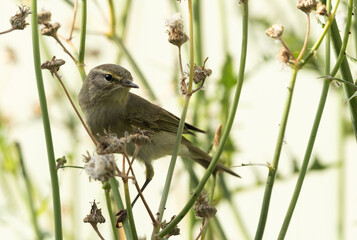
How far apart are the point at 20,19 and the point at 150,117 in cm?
177

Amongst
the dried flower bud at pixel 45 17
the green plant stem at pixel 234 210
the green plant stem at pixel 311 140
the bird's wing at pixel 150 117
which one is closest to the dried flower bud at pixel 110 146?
the green plant stem at pixel 311 140

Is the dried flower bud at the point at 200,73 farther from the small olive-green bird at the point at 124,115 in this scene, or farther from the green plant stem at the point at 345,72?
the small olive-green bird at the point at 124,115

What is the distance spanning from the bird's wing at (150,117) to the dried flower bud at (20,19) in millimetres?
1638

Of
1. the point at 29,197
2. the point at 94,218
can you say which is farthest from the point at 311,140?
the point at 29,197

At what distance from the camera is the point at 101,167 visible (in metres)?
1.54

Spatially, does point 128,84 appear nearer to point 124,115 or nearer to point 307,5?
point 124,115

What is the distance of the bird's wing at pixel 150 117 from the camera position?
11.6ft

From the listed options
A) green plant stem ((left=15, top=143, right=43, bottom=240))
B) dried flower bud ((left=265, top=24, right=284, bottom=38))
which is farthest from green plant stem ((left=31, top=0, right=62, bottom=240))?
green plant stem ((left=15, top=143, right=43, bottom=240))

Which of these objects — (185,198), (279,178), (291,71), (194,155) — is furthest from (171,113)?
(291,71)

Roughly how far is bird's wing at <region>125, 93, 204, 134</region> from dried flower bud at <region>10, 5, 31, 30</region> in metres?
1.64

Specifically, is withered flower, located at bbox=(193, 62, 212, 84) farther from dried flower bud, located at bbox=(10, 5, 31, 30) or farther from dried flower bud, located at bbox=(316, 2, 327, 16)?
dried flower bud, located at bbox=(10, 5, 31, 30)

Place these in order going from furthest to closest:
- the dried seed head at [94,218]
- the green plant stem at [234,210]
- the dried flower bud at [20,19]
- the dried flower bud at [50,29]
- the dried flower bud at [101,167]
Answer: the green plant stem at [234,210], the dried flower bud at [50,29], the dried flower bud at [20,19], the dried seed head at [94,218], the dried flower bud at [101,167]

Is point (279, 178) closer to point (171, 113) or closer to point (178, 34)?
point (171, 113)

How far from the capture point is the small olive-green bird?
3.39 metres
